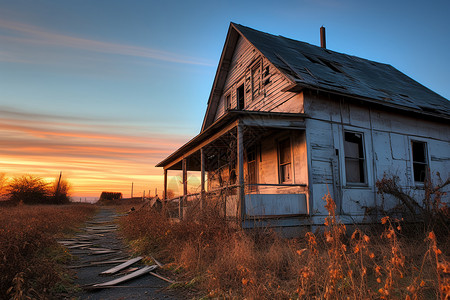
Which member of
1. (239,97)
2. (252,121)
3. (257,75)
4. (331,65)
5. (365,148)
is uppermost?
(331,65)

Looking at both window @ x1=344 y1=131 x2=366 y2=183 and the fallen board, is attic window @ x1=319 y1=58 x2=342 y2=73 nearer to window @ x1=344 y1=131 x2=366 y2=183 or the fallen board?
window @ x1=344 y1=131 x2=366 y2=183

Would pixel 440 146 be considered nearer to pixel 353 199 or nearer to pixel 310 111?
pixel 353 199

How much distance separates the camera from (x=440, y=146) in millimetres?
11945

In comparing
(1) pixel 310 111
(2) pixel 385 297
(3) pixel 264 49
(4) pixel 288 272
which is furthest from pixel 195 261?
(3) pixel 264 49

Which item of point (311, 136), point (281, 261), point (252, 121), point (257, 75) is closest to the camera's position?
point (281, 261)

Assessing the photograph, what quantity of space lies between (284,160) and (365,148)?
8.45ft

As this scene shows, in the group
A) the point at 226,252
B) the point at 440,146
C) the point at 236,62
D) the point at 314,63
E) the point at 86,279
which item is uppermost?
the point at 236,62

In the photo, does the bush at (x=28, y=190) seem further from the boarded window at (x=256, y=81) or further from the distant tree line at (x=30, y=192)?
the boarded window at (x=256, y=81)

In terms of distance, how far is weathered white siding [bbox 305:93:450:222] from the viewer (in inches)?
355

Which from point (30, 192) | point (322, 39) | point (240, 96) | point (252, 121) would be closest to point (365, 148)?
point (252, 121)

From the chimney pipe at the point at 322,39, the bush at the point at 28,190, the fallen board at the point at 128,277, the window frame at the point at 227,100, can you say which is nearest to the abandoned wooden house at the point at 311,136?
the window frame at the point at 227,100

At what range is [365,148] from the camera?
998cm

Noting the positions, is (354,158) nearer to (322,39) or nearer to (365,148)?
(365,148)

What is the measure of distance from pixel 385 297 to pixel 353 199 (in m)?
7.29
